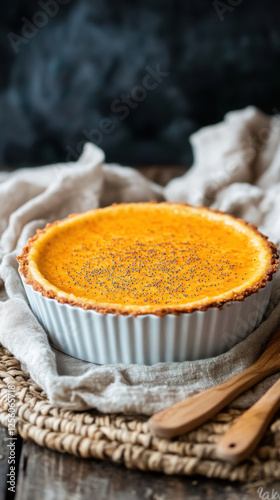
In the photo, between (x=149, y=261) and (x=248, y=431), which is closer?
(x=248, y=431)

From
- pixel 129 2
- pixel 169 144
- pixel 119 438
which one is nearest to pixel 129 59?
pixel 129 2

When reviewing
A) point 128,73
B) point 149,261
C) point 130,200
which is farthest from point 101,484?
point 128,73

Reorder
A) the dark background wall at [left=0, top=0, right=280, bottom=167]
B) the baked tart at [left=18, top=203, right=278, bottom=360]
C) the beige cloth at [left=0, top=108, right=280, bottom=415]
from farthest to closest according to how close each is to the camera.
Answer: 1. the dark background wall at [left=0, top=0, right=280, bottom=167]
2. the baked tart at [left=18, top=203, right=278, bottom=360]
3. the beige cloth at [left=0, top=108, right=280, bottom=415]

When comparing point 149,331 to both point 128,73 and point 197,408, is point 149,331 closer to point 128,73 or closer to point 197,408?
point 197,408

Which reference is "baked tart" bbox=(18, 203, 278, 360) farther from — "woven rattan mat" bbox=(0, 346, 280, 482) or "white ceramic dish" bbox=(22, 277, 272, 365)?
"woven rattan mat" bbox=(0, 346, 280, 482)

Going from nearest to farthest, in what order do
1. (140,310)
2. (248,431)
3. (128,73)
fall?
(248,431), (140,310), (128,73)

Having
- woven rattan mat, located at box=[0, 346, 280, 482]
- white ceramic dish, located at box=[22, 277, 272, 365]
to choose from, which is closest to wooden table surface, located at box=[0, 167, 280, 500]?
woven rattan mat, located at box=[0, 346, 280, 482]
